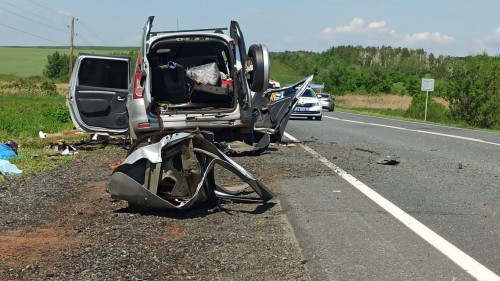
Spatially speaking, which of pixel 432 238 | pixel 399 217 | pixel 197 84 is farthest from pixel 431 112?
pixel 432 238

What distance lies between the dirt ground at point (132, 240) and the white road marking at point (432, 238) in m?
1.19

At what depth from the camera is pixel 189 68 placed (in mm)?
11414

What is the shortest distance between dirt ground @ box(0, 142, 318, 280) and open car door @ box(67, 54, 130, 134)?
4810 mm

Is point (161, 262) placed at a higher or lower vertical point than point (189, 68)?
lower

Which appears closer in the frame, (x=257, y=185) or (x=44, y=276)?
(x=44, y=276)

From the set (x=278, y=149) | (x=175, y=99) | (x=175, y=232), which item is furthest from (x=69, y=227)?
(x=278, y=149)

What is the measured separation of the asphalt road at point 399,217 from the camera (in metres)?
5.05

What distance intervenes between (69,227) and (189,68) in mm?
5567

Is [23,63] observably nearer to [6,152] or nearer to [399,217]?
[6,152]

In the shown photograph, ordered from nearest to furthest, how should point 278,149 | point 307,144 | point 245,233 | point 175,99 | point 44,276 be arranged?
point 44,276 → point 245,233 → point 175,99 → point 278,149 → point 307,144

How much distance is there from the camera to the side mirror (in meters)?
10.7

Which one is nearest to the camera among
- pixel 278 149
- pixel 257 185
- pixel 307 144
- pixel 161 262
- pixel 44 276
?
pixel 44 276

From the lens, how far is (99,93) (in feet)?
44.0

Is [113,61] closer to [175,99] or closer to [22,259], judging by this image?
[175,99]
